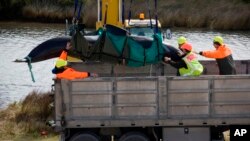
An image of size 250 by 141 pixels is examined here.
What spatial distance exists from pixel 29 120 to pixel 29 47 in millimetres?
17322

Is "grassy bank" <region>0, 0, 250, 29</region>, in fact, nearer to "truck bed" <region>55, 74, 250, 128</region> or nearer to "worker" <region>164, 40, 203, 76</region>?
"worker" <region>164, 40, 203, 76</region>

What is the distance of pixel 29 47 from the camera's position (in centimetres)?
3073

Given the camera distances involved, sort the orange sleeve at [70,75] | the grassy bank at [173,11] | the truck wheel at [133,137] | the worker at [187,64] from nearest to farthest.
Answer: the truck wheel at [133,137], the orange sleeve at [70,75], the worker at [187,64], the grassy bank at [173,11]

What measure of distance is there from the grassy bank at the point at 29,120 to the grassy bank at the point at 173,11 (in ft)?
86.9

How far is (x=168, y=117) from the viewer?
9938 millimetres

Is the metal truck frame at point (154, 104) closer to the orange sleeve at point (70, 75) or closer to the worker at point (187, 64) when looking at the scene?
the orange sleeve at point (70, 75)

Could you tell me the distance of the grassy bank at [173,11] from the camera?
40125 millimetres

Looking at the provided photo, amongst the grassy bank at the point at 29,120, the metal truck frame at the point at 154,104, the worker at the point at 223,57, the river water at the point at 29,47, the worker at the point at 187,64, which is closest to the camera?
the metal truck frame at the point at 154,104

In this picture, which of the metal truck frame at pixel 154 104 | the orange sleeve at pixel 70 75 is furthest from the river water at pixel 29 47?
the metal truck frame at pixel 154 104

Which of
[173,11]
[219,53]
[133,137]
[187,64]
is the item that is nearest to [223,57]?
[219,53]

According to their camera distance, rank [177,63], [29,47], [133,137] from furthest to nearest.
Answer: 1. [29,47]
2. [177,63]
3. [133,137]

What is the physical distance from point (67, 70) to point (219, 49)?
10.9 ft

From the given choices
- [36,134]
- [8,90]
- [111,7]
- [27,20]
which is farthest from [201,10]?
[36,134]

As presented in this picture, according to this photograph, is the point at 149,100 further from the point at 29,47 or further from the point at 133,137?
the point at 29,47
